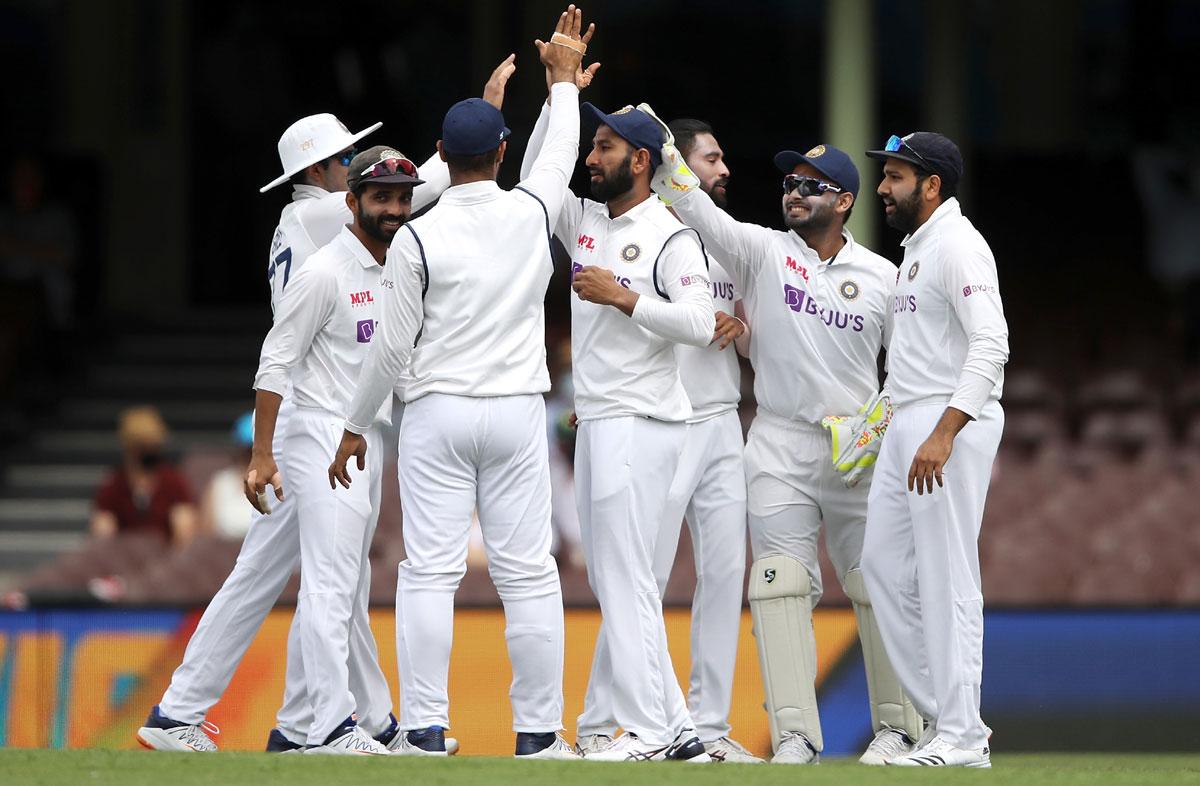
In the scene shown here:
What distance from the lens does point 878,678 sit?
666cm

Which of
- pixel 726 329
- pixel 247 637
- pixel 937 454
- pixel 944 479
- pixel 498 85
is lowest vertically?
pixel 247 637

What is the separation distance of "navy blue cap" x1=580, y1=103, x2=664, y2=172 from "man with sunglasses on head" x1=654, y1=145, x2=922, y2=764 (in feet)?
0.82

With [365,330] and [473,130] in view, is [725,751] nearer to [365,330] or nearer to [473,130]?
[365,330]

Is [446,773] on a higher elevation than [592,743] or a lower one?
higher

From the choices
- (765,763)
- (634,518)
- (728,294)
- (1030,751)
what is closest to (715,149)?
(728,294)

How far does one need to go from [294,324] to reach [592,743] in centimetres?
168

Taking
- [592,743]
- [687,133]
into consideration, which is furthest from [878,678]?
[687,133]

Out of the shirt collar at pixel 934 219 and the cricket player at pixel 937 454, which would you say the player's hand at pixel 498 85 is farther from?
the shirt collar at pixel 934 219

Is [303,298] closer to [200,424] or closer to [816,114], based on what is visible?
[200,424]

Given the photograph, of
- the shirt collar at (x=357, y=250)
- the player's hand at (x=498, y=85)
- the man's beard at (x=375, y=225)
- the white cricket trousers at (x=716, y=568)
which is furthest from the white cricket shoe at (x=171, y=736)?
the player's hand at (x=498, y=85)

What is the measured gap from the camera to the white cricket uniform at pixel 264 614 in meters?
6.54

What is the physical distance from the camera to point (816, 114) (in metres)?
16.8

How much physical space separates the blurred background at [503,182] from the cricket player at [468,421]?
4.02m

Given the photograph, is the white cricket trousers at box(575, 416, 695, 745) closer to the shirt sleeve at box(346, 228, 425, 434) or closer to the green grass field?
the green grass field
